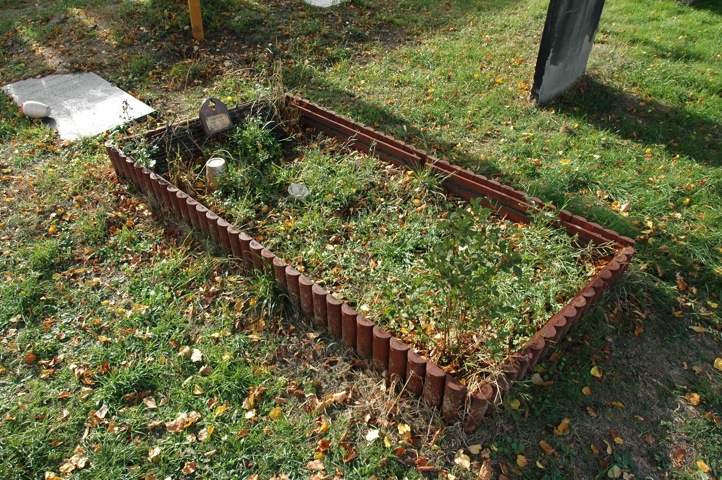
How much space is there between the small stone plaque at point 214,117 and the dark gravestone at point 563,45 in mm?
3387

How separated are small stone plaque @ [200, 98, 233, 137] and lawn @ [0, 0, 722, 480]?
797 millimetres

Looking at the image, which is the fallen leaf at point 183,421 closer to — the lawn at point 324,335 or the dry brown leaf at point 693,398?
the lawn at point 324,335

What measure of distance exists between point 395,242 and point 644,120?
139 inches

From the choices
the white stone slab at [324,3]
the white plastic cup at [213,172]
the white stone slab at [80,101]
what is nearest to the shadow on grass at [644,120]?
the white plastic cup at [213,172]

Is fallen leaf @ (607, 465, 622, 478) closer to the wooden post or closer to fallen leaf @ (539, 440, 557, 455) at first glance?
fallen leaf @ (539, 440, 557, 455)

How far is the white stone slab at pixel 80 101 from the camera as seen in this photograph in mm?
5441

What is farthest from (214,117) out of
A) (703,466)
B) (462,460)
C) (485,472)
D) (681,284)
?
(703,466)

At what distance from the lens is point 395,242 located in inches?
150

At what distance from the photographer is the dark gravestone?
5164 millimetres

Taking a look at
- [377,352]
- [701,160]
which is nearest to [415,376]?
[377,352]

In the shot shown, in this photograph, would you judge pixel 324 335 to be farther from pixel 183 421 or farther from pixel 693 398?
pixel 693 398

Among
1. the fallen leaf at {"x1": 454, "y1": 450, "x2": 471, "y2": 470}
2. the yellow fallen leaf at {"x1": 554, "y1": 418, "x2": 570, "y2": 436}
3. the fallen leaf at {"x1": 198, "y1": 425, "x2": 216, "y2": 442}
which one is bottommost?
the fallen leaf at {"x1": 198, "y1": 425, "x2": 216, "y2": 442}

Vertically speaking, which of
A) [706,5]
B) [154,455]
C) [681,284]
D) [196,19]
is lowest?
[154,455]

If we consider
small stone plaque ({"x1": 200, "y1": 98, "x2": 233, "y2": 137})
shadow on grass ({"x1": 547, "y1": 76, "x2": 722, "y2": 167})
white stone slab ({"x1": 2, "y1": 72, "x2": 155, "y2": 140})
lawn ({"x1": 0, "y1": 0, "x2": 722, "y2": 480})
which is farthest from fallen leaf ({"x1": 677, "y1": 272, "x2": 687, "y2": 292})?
white stone slab ({"x1": 2, "y1": 72, "x2": 155, "y2": 140})
